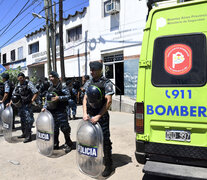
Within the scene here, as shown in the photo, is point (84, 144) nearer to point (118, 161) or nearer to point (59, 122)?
point (118, 161)

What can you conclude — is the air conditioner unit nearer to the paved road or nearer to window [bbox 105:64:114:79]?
window [bbox 105:64:114:79]

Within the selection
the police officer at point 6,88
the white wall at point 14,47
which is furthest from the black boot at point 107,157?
the white wall at point 14,47

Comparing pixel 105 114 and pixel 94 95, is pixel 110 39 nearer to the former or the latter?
pixel 105 114

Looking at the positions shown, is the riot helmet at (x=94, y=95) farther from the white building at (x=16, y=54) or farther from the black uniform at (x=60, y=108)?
the white building at (x=16, y=54)

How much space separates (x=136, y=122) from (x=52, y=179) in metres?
1.66

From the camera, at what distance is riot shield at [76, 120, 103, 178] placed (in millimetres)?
2898

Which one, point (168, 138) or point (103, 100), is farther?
point (103, 100)

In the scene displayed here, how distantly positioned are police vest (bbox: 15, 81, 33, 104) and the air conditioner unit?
782 centimetres

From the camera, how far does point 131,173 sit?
130 inches

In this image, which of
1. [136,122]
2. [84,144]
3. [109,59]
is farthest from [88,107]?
[109,59]

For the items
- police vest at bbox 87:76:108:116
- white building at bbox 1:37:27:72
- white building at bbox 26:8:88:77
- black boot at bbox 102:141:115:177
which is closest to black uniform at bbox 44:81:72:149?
police vest at bbox 87:76:108:116

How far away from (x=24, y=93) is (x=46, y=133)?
63.3 inches

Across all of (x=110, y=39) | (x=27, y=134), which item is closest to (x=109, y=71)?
(x=110, y=39)

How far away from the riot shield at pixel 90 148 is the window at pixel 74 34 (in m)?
12.6
